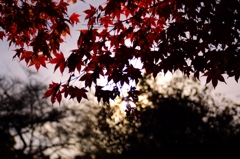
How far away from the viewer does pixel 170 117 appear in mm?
14625

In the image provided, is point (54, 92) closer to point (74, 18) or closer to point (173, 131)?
point (74, 18)

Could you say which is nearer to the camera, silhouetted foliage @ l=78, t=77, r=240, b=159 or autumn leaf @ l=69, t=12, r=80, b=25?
autumn leaf @ l=69, t=12, r=80, b=25

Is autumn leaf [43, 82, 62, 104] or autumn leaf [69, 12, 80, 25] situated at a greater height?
autumn leaf [69, 12, 80, 25]

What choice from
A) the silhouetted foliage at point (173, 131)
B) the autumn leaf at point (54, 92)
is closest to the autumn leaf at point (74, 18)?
the autumn leaf at point (54, 92)

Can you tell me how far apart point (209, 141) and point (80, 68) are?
12983mm

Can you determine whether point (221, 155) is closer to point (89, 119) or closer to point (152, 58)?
point (89, 119)

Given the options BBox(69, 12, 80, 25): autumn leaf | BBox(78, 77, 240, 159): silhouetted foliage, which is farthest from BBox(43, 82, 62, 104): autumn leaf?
BBox(78, 77, 240, 159): silhouetted foliage

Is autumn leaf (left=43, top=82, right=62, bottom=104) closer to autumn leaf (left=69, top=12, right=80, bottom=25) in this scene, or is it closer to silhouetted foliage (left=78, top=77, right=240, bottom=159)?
autumn leaf (left=69, top=12, right=80, bottom=25)

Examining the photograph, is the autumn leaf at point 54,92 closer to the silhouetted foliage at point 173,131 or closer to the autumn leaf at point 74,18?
the autumn leaf at point 74,18

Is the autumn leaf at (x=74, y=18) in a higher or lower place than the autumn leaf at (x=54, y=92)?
higher

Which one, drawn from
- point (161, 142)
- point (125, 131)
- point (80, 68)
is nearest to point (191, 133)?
point (161, 142)

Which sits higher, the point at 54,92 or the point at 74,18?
the point at 74,18

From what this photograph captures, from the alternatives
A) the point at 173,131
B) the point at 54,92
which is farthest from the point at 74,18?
the point at 173,131

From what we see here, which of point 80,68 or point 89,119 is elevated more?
point 89,119
